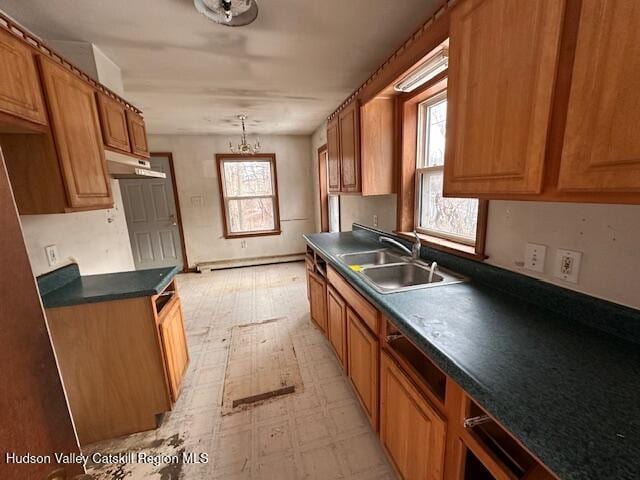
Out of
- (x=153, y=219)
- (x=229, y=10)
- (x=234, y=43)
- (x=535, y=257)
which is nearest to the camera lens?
(x=535, y=257)

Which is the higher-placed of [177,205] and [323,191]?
[323,191]

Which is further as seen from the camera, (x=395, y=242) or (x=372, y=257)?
(x=372, y=257)

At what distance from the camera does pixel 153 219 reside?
464cm

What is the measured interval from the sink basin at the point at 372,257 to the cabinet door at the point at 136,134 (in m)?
1.91

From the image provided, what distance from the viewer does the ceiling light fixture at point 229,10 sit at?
4.55 feet

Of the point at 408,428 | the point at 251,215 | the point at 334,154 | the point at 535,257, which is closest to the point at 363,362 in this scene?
the point at 408,428

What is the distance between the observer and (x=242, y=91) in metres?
2.74

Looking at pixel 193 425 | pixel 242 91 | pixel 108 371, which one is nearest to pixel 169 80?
pixel 242 91

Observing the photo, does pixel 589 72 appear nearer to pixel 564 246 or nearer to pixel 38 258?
pixel 564 246

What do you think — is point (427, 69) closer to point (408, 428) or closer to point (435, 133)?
point (435, 133)

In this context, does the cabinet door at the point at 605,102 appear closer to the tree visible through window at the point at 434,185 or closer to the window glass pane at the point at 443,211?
the window glass pane at the point at 443,211

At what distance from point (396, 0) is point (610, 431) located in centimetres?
197

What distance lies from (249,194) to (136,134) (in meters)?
2.93

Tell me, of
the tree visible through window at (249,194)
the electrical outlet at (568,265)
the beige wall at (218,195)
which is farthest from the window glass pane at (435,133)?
the tree visible through window at (249,194)
